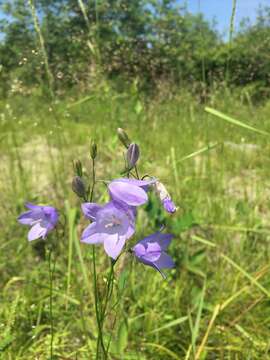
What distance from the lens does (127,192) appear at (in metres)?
0.76

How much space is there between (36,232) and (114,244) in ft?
1.03

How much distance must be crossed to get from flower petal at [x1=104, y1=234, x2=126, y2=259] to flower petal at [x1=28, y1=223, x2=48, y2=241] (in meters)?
0.26

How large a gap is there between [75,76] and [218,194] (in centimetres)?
108

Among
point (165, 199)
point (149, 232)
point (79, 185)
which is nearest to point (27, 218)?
point (79, 185)

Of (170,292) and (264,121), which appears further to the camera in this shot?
(264,121)

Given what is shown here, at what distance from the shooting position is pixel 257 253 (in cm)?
208

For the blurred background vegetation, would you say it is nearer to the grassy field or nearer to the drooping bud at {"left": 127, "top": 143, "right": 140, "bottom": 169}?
the grassy field

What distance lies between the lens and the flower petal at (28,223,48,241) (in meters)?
1.02

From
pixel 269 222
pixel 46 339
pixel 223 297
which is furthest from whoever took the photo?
pixel 269 222

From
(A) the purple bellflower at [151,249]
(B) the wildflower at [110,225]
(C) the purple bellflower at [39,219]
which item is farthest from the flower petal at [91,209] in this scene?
(C) the purple bellflower at [39,219]

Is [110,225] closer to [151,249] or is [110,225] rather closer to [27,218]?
[151,249]

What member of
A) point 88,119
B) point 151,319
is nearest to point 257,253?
point 151,319

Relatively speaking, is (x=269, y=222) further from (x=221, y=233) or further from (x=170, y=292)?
(x=170, y=292)

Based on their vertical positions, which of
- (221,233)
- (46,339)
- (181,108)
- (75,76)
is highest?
(75,76)
